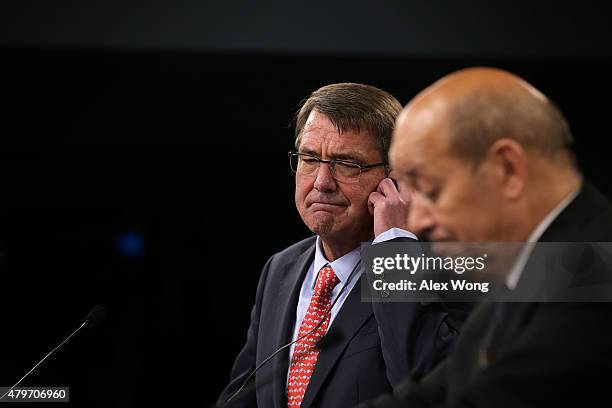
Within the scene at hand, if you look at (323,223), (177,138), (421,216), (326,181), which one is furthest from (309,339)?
(177,138)

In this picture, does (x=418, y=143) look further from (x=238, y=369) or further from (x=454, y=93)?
(x=238, y=369)

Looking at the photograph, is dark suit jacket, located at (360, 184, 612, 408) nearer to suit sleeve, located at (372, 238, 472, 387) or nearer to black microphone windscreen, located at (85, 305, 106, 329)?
suit sleeve, located at (372, 238, 472, 387)

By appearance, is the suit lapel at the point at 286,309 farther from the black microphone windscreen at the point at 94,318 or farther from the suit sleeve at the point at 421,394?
the suit sleeve at the point at 421,394

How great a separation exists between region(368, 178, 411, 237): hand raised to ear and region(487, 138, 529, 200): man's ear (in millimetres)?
808

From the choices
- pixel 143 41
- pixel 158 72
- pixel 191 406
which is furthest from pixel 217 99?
pixel 191 406

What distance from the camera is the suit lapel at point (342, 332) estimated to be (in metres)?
1.90

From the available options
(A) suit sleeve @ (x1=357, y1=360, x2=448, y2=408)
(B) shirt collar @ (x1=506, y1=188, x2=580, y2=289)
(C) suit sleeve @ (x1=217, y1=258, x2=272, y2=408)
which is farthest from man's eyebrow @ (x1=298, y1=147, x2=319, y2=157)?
(B) shirt collar @ (x1=506, y1=188, x2=580, y2=289)

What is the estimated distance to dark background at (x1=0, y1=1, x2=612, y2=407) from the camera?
149 inches

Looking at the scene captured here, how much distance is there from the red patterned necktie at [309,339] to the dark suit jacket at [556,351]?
805mm

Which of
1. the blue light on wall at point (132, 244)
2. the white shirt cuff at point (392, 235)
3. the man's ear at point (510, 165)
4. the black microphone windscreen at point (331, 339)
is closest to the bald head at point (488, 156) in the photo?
the man's ear at point (510, 165)

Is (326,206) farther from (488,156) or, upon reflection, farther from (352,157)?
(488,156)

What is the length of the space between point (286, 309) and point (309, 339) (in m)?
0.14

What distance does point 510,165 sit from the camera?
1.14m

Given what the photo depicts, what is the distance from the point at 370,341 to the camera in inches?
75.1
